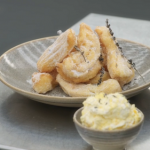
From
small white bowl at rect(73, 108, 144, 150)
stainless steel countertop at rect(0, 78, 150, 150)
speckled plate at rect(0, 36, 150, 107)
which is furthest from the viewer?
speckled plate at rect(0, 36, 150, 107)

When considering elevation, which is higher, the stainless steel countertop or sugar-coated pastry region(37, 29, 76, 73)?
sugar-coated pastry region(37, 29, 76, 73)

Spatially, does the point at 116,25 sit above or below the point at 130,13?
above

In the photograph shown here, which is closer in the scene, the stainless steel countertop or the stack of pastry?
the stainless steel countertop

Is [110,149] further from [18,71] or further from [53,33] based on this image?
[53,33]

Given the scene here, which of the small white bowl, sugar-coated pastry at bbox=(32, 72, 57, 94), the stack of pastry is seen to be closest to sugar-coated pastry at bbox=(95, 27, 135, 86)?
the stack of pastry

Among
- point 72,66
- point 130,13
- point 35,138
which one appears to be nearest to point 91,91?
point 72,66

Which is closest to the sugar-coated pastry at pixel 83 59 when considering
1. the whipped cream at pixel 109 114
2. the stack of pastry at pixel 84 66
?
the stack of pastry at pixel 84 66

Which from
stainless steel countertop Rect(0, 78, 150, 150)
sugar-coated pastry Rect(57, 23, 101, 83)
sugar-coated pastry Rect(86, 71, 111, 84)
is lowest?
stainless steel countertop Rect(0, 78, 150, 150)

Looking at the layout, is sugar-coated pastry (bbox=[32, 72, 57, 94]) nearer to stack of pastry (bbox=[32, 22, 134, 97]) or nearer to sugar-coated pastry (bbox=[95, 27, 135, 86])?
stack of pastry (bbox=[32, 22, 134, 97])
